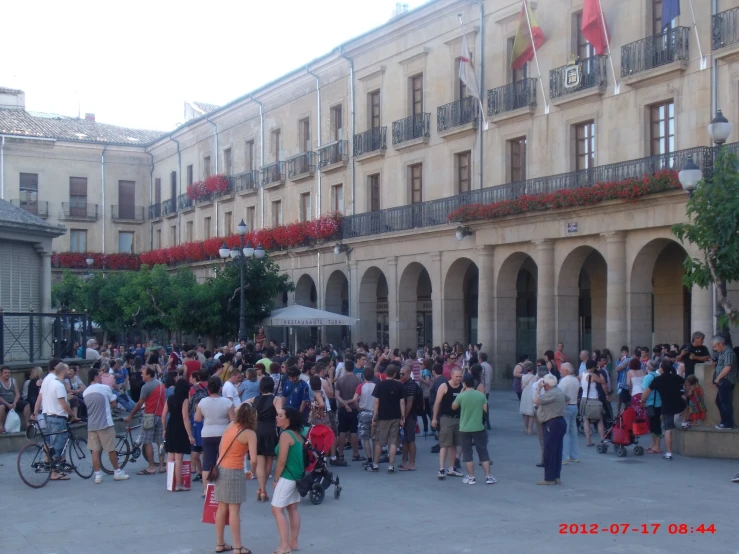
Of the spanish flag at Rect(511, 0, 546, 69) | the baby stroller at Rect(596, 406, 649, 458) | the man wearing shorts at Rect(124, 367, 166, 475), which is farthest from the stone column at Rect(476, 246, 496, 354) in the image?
the man wearing shorts at Rect(124, 367, 166, 475)

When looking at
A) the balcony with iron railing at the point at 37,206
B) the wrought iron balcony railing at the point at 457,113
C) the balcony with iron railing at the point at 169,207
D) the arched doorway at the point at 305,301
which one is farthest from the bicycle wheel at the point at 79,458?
the balcony with iron railing at the point at 37,206

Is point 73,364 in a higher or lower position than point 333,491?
higher

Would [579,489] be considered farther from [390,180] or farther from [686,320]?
[390,180]

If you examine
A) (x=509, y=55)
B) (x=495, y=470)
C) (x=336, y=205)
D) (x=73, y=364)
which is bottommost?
(x=495, y=470)

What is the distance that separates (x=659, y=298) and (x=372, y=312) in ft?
40.0

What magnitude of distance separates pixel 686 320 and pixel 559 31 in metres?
8.97

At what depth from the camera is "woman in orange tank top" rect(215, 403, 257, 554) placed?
29.0 feet

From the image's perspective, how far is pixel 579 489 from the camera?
40.6 feet

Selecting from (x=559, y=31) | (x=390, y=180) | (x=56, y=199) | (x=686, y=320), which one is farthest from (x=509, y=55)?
(x=56, y=199)

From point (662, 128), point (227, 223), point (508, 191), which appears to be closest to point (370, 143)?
point (508, 191)

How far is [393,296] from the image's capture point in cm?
3341

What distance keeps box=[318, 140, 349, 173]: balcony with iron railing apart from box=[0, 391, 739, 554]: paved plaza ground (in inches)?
908

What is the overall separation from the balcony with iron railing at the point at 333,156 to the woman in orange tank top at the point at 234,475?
27.7 meters

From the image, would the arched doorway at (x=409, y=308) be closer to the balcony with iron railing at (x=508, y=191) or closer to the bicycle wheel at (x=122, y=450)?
the balcony with iron railing at (x=508, y=191)
